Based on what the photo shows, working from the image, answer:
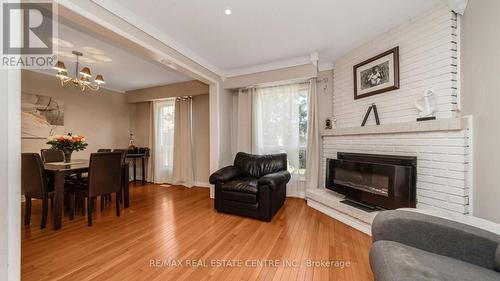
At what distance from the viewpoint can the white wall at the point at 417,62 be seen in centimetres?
192

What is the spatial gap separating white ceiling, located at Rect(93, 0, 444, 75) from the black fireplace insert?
157cm

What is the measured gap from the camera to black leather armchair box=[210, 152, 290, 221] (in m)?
2.64

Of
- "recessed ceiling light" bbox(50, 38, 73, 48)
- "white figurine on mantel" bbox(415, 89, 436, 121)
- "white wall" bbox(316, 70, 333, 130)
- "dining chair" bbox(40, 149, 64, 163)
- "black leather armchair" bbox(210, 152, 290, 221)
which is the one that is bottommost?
"black leather armchair" bbox(210, 152, 290, 221)

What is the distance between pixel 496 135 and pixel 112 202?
4799 mm

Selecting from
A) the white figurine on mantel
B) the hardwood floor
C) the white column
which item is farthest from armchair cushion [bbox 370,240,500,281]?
the white column

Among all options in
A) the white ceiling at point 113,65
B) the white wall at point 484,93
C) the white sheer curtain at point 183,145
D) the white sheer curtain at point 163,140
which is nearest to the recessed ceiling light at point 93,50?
the white ceiling at point 113,65

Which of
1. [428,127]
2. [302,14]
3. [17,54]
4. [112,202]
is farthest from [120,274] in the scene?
[428,127]

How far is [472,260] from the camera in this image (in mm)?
1052

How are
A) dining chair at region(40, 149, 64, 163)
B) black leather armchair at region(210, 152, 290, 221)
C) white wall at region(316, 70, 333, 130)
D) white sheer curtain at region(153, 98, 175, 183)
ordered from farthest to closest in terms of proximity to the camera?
white sheer curtain at region(153, 98, 175, 183) < white wall at region(316, 70, 333, 130) < dining chair at region(40, 149, 64, 163) < black leather armchair at region(210, 152, 290, 221)

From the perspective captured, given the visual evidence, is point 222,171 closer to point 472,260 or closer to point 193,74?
point 193,74

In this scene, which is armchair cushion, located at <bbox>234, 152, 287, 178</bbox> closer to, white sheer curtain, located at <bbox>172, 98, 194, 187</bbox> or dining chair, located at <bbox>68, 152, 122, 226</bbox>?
white sheer curtain, located at <bbox>172, 98, 194, 187</bbox>

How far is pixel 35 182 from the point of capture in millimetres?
2406

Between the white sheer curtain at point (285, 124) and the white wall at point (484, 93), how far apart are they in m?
2.05

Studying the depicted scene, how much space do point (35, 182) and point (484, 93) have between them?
468 cm
